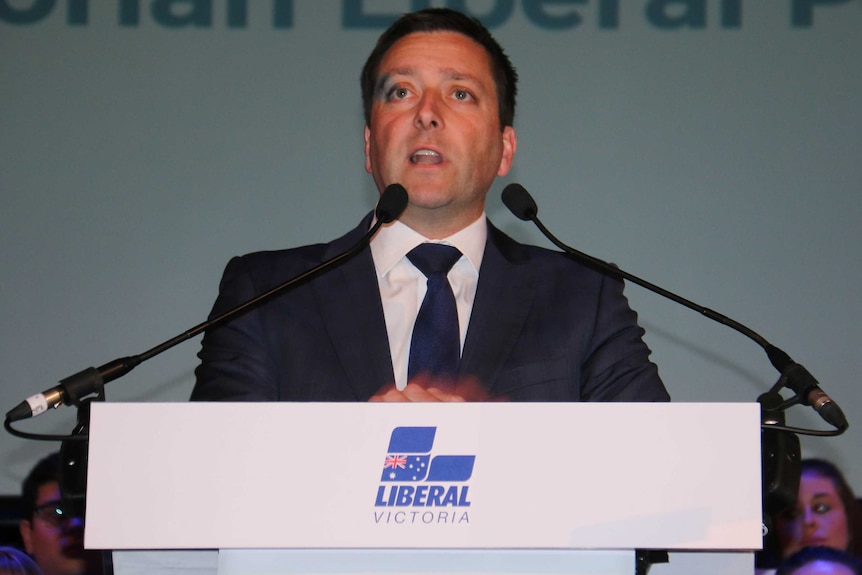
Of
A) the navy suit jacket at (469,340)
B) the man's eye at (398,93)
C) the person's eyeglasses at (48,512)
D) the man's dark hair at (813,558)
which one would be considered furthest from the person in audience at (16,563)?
the man's dark hair at (813,558)

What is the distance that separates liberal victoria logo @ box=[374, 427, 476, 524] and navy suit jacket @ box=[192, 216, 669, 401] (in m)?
0.65

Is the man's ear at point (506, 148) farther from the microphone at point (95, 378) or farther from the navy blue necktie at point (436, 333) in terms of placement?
the microphone at point (95, 378)

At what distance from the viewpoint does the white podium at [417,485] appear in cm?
144

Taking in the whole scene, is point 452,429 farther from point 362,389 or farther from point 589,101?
point 589,101

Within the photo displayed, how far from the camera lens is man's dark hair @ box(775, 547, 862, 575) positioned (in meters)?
3.30

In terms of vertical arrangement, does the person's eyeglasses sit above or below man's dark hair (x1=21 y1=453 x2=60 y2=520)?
below

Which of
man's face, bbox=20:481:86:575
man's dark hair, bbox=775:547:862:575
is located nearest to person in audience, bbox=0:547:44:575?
man's face, bbox=20:481:86:575

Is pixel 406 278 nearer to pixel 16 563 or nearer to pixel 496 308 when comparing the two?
pixel 496 308

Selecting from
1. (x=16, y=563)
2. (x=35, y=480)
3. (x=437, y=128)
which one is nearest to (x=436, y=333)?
(x=437, y=128)

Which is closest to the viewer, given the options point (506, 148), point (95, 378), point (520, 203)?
point (95, 378)

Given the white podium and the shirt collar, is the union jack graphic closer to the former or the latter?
the white podium

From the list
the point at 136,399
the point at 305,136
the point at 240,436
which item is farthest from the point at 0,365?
the point at 240,436

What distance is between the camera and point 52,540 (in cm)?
338

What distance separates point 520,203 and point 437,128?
15.7 inches
